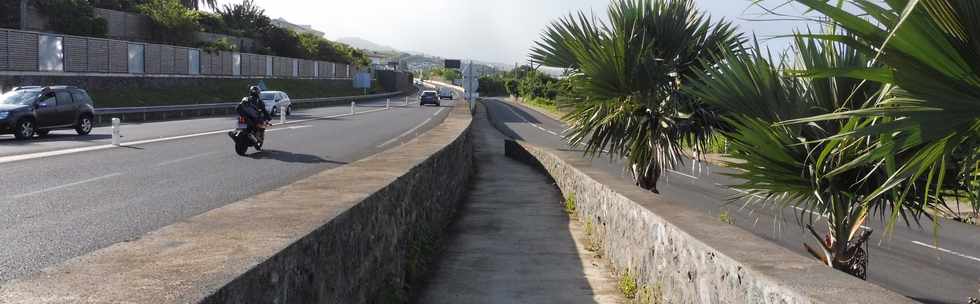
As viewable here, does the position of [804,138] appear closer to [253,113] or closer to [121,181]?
[121,181]

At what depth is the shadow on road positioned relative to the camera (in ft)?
58.0

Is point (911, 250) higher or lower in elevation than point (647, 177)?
lower

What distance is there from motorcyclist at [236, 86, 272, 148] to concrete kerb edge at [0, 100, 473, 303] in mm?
10675

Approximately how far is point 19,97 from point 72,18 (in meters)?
30.6

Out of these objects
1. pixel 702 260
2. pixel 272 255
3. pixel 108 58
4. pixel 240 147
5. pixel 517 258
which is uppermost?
pixel 108 58

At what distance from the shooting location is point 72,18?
4947 cm

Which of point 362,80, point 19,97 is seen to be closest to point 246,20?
point 362,80

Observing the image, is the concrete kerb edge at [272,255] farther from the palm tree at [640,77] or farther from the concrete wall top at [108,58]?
the concrete wall top at [108,58]

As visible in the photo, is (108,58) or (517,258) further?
(108,58)

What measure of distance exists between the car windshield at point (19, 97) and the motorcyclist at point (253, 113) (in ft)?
22.3

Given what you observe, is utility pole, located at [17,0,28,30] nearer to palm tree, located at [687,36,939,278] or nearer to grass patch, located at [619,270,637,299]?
grass patch, located at [619,270,637,299]

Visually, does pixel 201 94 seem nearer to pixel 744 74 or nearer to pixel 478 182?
pixel 478 182

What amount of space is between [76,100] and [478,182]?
1199cm

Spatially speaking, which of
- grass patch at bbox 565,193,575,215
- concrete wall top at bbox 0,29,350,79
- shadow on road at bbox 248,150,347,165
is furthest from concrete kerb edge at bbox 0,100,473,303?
concrete wall top at bbox 0,29,350,79
